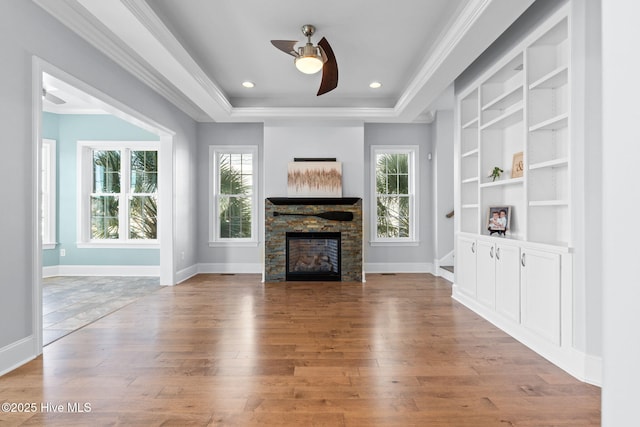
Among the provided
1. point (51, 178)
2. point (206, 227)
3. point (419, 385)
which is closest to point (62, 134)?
point (51, 178)

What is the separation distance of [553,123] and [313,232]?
3.83 meters

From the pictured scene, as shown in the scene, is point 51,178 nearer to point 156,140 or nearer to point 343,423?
point 156,140

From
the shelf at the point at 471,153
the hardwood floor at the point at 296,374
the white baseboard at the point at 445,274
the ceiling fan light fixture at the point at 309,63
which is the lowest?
the hardwood floor at the point at 296,374

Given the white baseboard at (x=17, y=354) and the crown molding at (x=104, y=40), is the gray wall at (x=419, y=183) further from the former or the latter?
the white baseboard at (x=17, y=354)

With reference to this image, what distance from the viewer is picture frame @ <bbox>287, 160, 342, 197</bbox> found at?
5.89 meters

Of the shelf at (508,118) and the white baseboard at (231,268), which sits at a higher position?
the shelf at (508,118)

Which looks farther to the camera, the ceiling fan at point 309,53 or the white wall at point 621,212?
the ceiling fan at point 309,53

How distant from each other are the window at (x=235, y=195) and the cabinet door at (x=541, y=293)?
4.68 metres

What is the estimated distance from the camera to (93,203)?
6223 millimetres

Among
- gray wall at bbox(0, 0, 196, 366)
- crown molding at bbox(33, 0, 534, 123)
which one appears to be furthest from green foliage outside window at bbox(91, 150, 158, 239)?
gray wall at bbox(0, 0, 196, 366)

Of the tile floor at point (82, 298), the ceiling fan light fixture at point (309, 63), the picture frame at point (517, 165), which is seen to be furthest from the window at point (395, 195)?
the tile floor at point (82, 298)

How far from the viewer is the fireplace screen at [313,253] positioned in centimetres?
589

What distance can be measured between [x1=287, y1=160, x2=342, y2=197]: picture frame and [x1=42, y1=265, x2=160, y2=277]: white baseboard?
2866mm

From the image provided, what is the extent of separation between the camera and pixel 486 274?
145 inches
